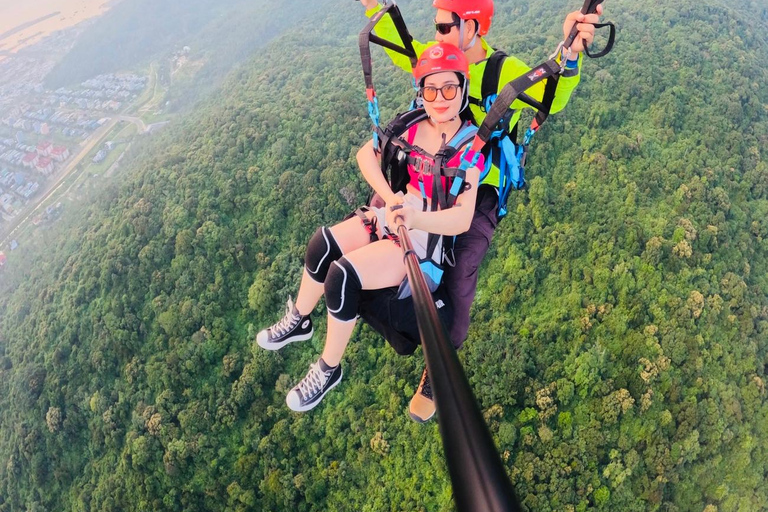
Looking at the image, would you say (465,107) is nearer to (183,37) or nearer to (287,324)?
(287,324)

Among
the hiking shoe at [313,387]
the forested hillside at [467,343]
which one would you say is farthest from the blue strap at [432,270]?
the forested hillside at [467,343]

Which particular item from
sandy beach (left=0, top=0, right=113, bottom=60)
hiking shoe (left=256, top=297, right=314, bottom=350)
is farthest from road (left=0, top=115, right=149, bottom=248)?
hiking shoe (left=256, top=297, right=314, bottom=350)

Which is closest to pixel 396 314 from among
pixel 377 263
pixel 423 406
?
pixel 377 263

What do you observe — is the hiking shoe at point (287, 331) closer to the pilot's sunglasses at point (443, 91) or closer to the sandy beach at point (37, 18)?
the pilot's sunglasses at point (443, 91)

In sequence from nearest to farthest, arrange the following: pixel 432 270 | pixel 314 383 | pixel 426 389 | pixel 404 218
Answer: pixel 404 218 < pixel 432 270 < pixel 314 383 < pixel 426 389

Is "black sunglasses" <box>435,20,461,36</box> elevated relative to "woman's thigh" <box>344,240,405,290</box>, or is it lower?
elevated

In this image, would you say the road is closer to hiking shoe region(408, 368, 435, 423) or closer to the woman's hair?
hiking shoe region(408, 368, 435, 423)
